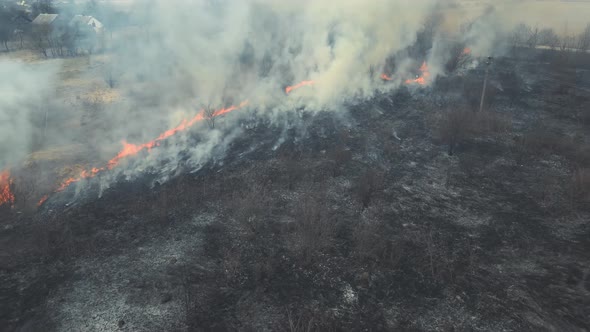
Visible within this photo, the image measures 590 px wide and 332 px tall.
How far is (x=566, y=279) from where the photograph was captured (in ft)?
35.4

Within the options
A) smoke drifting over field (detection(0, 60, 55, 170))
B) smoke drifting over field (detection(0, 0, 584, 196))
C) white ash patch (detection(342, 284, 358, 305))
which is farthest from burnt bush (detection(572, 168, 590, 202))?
smoke drifting over field (detection(0, 60, 55, 170))

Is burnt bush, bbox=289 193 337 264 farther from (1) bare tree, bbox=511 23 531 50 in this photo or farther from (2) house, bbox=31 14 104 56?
(1) bare tree, bbox=511 23 531 50

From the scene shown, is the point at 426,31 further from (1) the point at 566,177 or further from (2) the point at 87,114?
(2) the point at 87,114

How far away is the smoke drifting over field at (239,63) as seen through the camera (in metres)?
23.0

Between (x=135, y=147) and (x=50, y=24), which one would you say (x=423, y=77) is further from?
(x=50, y=24)

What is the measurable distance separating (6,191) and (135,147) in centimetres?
602

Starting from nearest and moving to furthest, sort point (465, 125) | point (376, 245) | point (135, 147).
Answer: point (376, 245), point (135, 147), point (465, 125)

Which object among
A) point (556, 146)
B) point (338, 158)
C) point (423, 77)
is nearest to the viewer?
point (338, 158)

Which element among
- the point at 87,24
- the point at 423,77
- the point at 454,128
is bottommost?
the point at 454,128

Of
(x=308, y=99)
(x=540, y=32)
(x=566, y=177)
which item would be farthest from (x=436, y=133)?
(x=540, y=32)

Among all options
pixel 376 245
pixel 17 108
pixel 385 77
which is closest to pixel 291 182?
pixel 376 245

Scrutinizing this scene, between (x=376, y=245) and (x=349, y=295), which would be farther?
(x=376, y=245)

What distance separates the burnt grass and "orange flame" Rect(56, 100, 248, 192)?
204cm

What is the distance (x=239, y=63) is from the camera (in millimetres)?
29078
